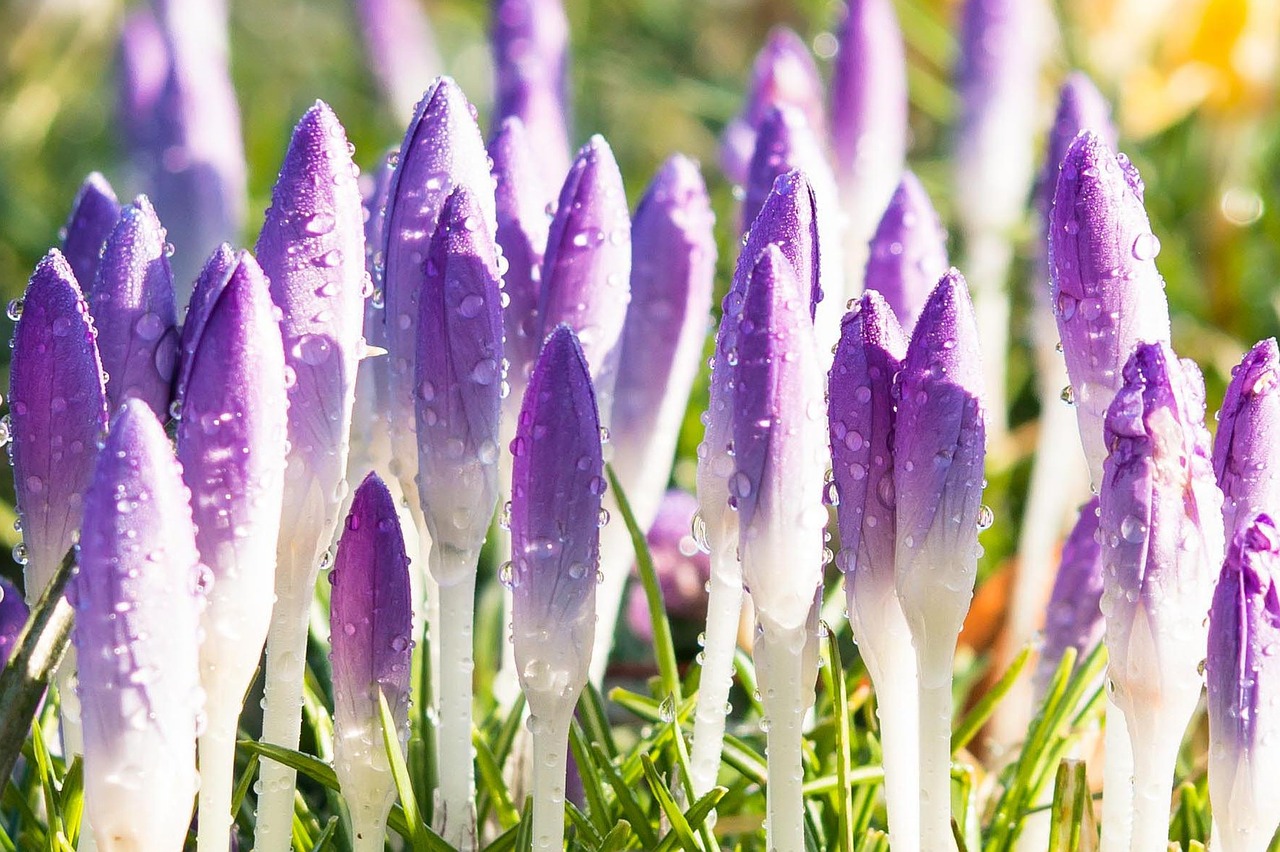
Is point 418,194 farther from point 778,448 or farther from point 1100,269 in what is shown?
point 1100,269

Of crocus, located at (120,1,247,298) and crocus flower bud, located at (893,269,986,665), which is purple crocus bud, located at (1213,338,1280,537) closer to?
crocus flower bud, located at (893,269,986,665)

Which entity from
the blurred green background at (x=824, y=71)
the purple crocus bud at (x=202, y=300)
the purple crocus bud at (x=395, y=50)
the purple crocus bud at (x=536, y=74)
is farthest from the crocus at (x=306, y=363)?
the purple crocus bud at (x=395, y=50)

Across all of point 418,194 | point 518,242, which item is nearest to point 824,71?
point 518,242

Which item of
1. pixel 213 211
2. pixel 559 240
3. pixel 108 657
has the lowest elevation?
pixel 108 657

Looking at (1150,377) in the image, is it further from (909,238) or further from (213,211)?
(213,211)

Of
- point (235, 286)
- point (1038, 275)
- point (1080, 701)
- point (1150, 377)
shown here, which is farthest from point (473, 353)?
Result: point (1038, 275)

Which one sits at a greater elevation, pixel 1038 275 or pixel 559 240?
pixel 1038 275
